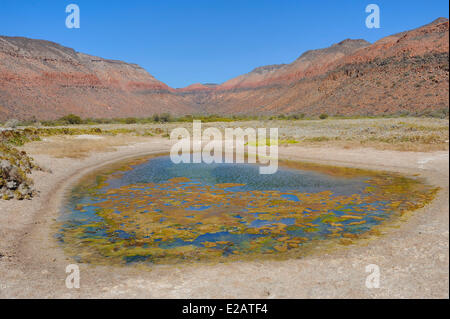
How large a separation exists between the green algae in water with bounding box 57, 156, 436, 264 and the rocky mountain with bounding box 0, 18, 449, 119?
55900 mm

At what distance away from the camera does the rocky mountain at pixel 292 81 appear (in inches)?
3172

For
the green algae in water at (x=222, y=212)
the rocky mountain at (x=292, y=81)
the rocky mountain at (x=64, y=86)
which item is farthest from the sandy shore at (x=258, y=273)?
the rocky mountain at (x=64, y=86)

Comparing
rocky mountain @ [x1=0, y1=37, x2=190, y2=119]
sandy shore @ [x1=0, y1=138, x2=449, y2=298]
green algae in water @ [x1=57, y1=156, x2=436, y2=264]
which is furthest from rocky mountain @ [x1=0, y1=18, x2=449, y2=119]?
sandy shore @ [x1=0, y1=138, x2=449, y2=298]

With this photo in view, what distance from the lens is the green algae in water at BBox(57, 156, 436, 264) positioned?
858 cm

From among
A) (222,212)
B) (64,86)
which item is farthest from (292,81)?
(222,212)

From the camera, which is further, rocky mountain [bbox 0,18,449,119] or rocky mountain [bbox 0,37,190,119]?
rocky mountain [bbox 0,37,190,119]

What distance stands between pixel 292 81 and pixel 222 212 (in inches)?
6264

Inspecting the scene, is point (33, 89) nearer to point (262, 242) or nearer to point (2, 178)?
point (2, 178)

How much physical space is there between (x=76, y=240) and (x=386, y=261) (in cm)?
743

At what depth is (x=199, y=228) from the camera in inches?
399

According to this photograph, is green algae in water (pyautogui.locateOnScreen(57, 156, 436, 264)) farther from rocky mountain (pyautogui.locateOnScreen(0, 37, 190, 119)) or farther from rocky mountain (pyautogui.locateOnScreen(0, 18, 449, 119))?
rocky mountain (pyautogui.locateOnScreen(0, 37, 190, 119))

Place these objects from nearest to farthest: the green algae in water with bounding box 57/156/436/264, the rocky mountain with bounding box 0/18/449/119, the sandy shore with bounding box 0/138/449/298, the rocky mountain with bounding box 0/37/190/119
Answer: the sandy shore with bounding box 0/138/449/298, the green algae in water with bounding box 57/156/436/264, the rocky mountain with bounding box 0/18/449/119, the rocky mountain with bounding box 0/37/190/119

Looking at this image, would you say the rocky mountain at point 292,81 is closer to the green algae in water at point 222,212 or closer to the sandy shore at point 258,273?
the green algae in water at point 222,212
